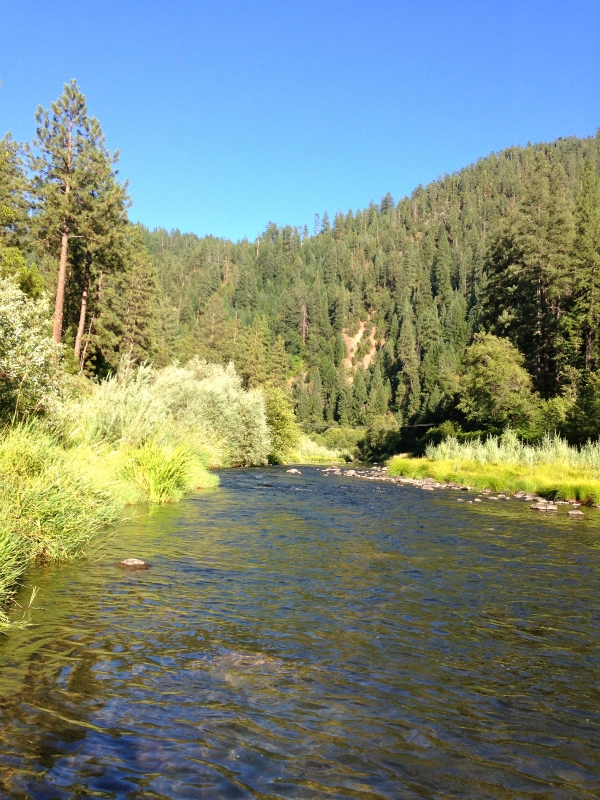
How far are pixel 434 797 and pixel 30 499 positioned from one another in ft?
22.9

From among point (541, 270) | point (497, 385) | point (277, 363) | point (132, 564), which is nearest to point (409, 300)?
point (277, 363)

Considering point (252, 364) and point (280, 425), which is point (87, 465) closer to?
point (280, 425)

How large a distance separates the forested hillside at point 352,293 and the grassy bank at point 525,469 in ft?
25.8

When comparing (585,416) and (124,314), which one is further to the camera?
(124,314)

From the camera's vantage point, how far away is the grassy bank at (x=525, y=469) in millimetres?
22688

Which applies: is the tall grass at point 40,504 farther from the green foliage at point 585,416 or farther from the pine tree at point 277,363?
the pine tree at point 277,363

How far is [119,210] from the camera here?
35.9 metres

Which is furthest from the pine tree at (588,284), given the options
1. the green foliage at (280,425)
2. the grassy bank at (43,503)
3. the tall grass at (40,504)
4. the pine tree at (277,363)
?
the pine tree at (277,363)

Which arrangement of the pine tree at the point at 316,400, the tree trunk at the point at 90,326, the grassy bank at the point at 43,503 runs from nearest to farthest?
the grassy bank at the point at 43,503 < the tree trunk at the point at 90,326 < the pine tree at the point at 316,400

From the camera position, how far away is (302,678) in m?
5.38

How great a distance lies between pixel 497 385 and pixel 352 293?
4910 inches

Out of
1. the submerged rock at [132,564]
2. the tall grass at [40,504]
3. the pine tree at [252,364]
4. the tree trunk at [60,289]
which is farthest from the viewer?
the pine tree at [252,364]

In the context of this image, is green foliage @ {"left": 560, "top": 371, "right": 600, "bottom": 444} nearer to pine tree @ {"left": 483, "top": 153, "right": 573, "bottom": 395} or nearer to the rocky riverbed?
the rocky riverbed

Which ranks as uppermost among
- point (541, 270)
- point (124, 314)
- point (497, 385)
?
point (541, 270)
